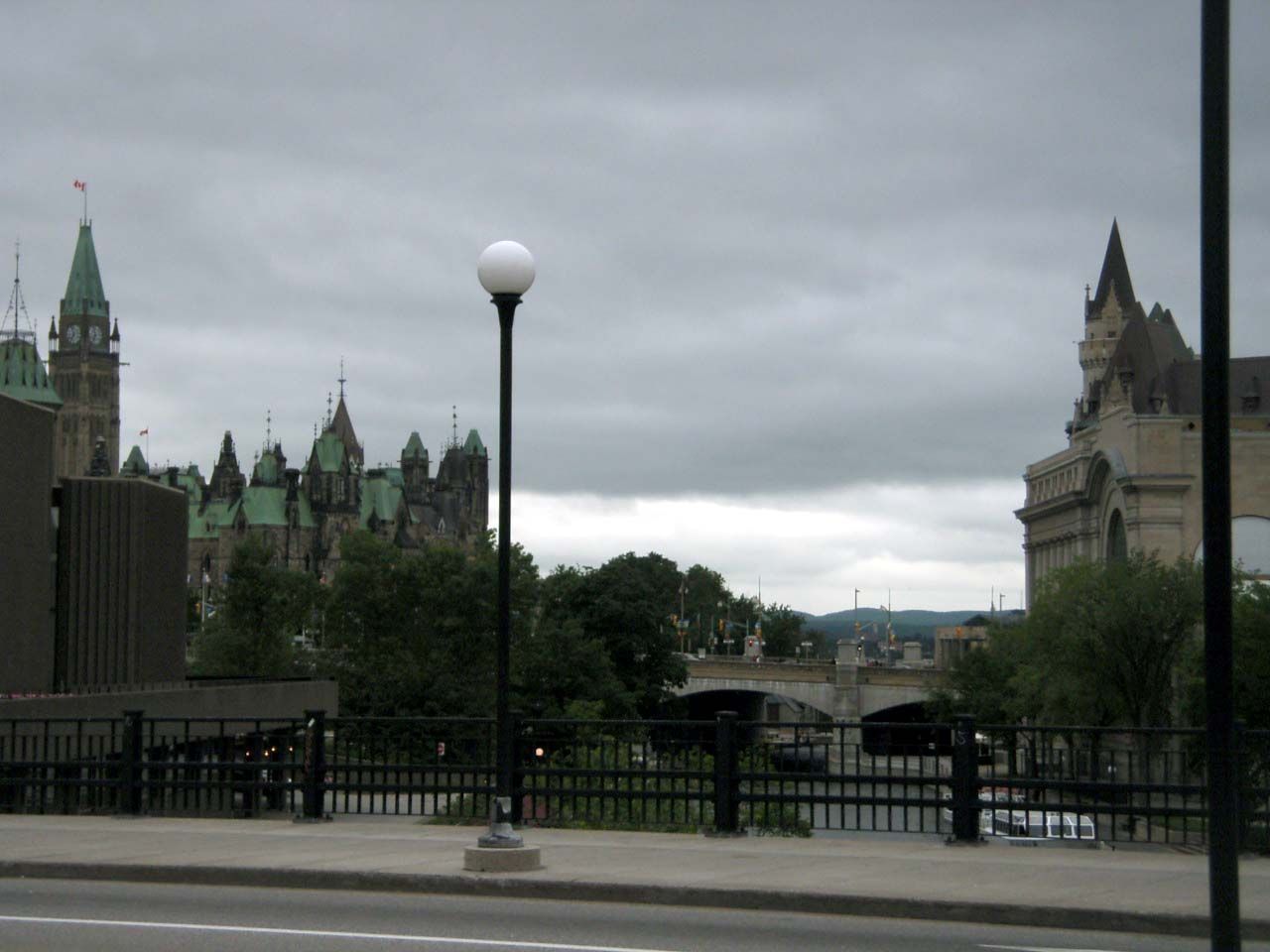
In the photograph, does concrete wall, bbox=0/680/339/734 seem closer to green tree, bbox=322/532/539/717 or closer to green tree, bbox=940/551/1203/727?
green tree, bbox=322/532/539/717

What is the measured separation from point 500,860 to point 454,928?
2.21 meters

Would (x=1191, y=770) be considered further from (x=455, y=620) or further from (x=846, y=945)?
(x=455, y=620)

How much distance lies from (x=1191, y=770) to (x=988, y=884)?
21.4ft

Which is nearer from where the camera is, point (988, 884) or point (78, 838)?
point (988, 884)

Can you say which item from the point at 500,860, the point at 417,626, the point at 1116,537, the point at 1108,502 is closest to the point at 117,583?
the point at 500,860

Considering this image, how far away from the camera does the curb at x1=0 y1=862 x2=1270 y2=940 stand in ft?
39.5

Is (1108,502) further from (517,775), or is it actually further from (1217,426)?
(1217,426)

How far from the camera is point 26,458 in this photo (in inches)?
1571

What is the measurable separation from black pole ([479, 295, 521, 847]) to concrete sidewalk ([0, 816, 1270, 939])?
575 millimetres

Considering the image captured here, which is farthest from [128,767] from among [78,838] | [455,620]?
[455,620]

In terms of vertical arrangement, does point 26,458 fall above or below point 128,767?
above

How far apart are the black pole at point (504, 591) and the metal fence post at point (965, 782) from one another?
4448 mm

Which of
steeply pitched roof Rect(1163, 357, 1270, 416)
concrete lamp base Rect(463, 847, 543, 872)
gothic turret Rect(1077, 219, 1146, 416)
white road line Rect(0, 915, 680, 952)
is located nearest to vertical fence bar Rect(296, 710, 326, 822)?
concrete lamp base Rect(463, 847, 543, 872)

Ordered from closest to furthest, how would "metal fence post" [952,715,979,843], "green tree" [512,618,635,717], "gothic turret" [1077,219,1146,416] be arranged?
1. "metal fence post" [952,715,979,843]
2. "green tree" [512,618,635,717]
3. "gothic turret" [1077,219,1146,416]
